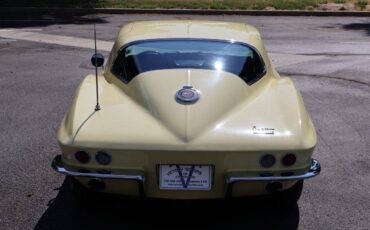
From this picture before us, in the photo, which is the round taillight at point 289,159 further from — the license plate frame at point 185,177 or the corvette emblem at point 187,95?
the corvette emblem at point 187,95

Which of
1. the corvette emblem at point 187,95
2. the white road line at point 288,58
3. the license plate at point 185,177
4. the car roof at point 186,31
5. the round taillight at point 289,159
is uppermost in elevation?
the car roof at point 186,31

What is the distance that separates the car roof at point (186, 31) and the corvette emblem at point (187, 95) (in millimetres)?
1046

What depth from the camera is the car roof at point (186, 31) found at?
16.8ft

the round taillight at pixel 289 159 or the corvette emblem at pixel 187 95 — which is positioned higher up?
the corvette emblem at pixel 187 95

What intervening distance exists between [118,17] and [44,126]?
476 inches

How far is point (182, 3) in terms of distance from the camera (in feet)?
64.4

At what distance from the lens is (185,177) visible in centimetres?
371

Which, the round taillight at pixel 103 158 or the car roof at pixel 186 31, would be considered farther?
the car roof at pixel 186 31

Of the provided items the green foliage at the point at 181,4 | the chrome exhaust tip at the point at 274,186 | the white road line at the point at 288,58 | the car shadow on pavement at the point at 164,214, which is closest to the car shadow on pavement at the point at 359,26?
the green foliage at the point at 181,4

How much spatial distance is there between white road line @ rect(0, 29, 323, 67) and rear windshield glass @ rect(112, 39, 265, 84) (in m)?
5.76

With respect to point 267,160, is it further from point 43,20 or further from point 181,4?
point 181,4

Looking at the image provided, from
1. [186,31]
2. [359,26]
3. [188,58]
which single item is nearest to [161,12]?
[359,26]

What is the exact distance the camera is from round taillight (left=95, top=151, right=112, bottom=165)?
3691 mm

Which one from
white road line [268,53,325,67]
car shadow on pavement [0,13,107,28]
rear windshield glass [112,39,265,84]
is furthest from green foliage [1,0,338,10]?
rear windshield glass [112,39,265,84]
